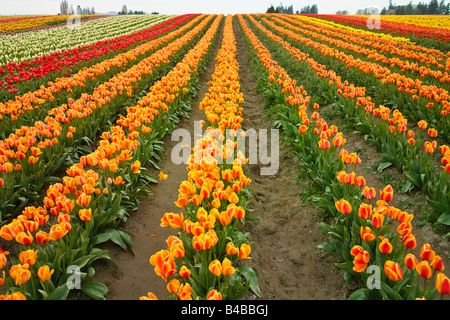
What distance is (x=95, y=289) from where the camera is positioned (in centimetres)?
312

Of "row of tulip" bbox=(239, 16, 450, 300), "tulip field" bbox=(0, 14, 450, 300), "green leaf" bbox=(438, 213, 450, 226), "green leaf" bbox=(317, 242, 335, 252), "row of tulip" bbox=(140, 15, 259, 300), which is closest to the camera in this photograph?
"row of tulip" bbox=(239, 16, 450, 300)

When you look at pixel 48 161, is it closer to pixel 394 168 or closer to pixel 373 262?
pixel 373 262

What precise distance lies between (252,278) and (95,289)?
162 centimetres

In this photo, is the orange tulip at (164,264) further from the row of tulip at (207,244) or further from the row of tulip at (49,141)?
the row of tulip at (49,141)

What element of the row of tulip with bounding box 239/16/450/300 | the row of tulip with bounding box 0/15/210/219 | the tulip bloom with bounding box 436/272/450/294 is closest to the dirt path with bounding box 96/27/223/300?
the row of tulip with bounding box 0/15/210/219

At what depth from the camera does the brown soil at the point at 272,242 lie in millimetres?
3350

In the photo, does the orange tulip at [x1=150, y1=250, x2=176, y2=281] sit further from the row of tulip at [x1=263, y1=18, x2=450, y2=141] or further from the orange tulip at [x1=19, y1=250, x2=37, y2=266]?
the row of tulip at [x1=263, y1=18, x2=450, y2=141]

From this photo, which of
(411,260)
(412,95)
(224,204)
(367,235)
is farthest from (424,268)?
(412,95)

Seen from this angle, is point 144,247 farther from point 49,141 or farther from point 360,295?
point 360,295

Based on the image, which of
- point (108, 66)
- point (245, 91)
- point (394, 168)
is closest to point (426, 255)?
point (394, 168)

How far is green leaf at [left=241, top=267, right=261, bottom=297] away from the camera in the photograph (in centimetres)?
314

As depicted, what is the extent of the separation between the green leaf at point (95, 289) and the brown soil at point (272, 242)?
0.15 meters

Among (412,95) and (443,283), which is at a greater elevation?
(412,95)

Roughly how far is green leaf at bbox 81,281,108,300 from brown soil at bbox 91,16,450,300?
0.15m
